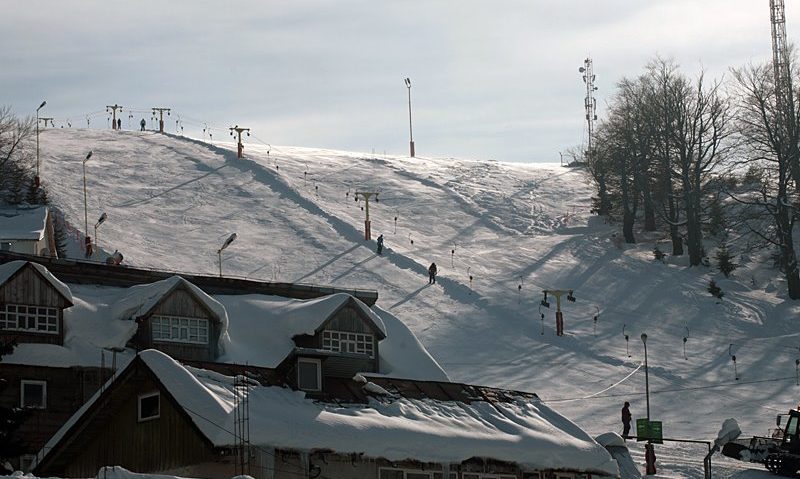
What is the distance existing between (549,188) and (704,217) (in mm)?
15674

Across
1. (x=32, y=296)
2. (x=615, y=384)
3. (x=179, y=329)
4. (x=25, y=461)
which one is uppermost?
(x=32, y=296)

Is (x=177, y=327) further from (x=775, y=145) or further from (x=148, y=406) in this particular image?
(x=775, y=145)

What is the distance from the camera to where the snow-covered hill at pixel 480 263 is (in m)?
56.4

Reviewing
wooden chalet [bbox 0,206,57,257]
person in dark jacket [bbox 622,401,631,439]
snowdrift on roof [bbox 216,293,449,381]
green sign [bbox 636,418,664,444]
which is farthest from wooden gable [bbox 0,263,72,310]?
wooden chalet [bbox 0,206,57,257]

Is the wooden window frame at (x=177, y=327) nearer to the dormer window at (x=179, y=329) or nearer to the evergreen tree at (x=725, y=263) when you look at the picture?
the dormer window at (x=179, y=329)

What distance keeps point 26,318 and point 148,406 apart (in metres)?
8.39

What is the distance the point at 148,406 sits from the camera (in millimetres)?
30984

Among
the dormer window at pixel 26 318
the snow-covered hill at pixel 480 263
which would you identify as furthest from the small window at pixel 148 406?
the snow-covered hill at pixel 480 263

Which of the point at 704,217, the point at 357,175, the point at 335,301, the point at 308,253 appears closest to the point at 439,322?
the point at 308,253

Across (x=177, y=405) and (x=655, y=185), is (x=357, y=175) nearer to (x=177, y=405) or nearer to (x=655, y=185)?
(x=655, y=185)

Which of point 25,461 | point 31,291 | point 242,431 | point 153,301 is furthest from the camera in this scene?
point 153,301

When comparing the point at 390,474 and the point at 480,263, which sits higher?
the point at 480,263

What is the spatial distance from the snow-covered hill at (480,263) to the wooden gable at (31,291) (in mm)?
17077

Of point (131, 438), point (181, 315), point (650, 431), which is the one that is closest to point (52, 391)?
point (181, 315)
